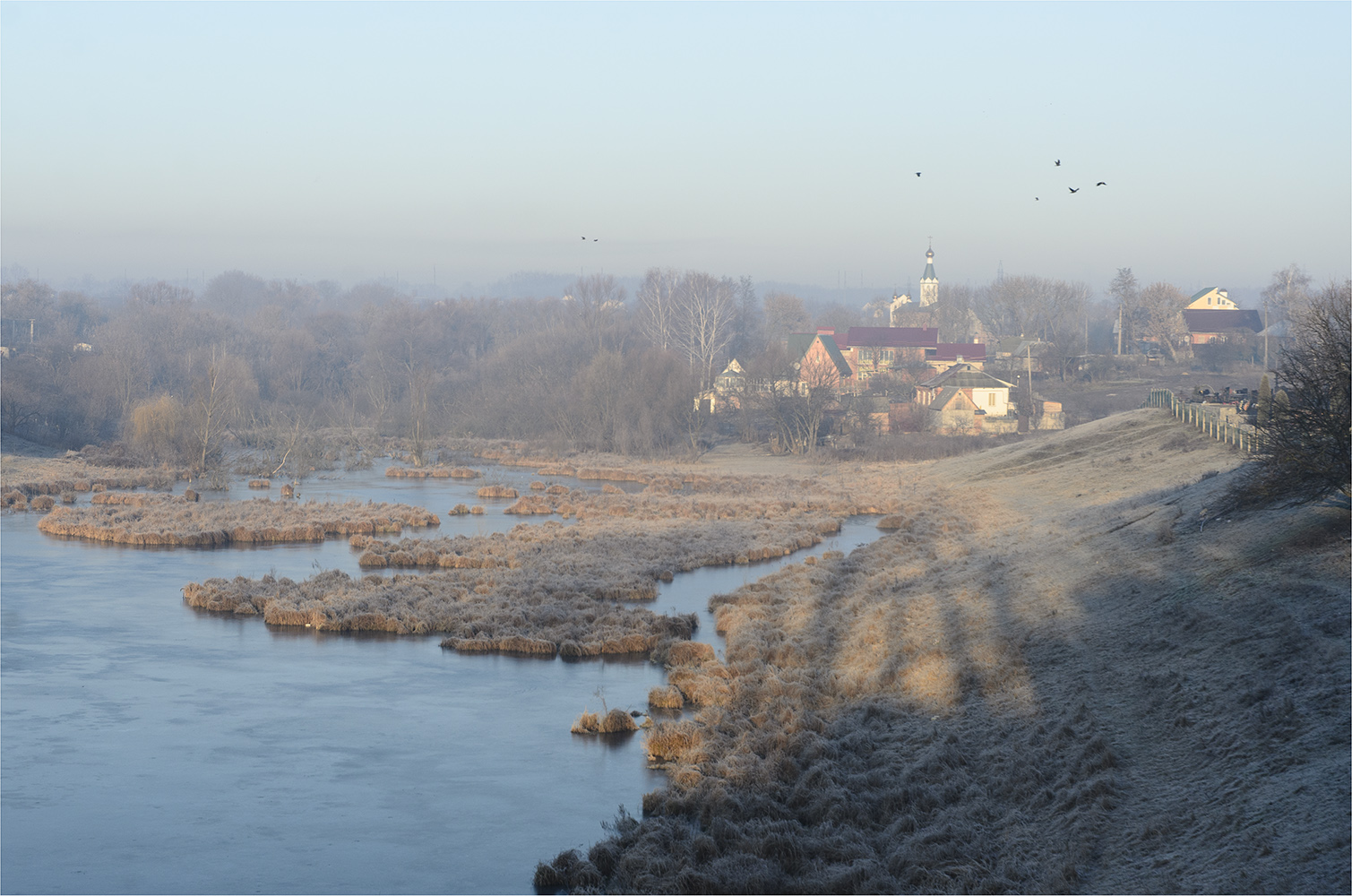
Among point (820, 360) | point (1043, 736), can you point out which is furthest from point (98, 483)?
point (820, 360)

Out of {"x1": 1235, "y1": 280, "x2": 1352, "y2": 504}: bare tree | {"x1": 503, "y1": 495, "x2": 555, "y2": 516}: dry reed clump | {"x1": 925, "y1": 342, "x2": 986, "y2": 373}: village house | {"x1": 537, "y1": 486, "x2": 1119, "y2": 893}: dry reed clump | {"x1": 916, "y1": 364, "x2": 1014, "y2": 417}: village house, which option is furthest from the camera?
{"x1": 925, "y1": 342, "x2": 986, "y2": 373}: village house

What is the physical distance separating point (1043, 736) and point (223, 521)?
30.9 meters

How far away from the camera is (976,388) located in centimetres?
7312

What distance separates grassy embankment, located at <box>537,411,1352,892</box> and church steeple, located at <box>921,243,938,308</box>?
487 feet

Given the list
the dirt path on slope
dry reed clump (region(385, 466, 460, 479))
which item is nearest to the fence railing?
the dirt path on slope

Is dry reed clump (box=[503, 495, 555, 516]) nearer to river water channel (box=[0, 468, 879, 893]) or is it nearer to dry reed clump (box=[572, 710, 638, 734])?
river water channel (box=[0, 468, 879, 893])

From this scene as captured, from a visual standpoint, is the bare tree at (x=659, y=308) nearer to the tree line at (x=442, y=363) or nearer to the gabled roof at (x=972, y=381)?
the tree line at (x=442, y=363)

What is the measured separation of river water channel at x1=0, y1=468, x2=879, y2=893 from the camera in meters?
12.4

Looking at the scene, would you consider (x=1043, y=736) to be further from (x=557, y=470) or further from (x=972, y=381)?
(x=972, y=381)

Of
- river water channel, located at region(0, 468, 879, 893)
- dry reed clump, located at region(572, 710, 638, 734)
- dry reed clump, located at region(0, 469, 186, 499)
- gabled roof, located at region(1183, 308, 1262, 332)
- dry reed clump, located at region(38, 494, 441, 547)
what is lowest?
Answer: river water channel, located at region(0, 468, 879, 893)

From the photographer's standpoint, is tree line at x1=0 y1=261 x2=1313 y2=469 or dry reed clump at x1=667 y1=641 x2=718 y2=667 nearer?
dry reed clump at x1=667 y1=641 x2=718 y2=667

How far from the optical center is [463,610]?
24141mm

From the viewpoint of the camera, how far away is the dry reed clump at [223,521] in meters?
35.1

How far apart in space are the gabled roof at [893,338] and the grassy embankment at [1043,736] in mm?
83110
